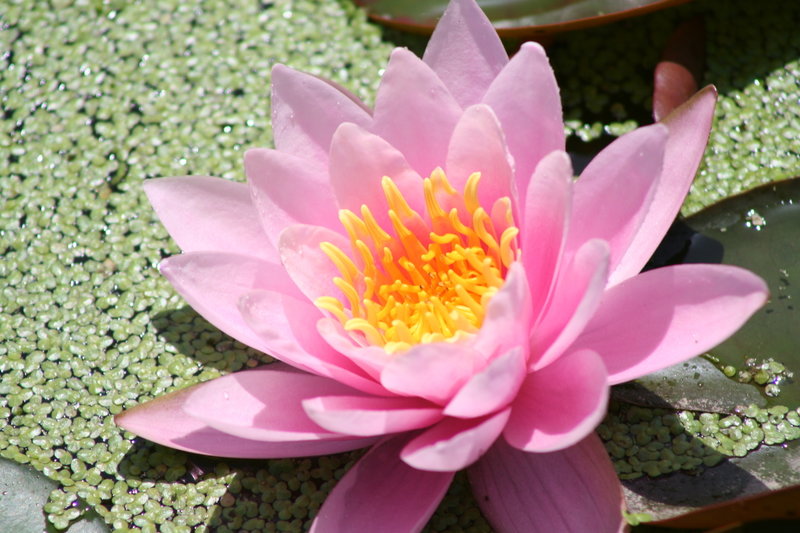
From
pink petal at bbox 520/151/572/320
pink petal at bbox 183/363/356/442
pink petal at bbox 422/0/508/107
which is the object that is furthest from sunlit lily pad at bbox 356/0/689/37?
pink petal at bbox 183/363/356/442

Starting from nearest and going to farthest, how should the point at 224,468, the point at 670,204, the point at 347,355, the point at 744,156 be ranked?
the point at 347,355 < the point at 670,204 < the point at 224,468 < the point at 744,156

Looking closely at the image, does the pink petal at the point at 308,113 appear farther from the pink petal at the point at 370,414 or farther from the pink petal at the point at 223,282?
the pink petal at the point at 370,414

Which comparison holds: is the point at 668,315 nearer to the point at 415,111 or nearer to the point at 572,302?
the point at 572,302

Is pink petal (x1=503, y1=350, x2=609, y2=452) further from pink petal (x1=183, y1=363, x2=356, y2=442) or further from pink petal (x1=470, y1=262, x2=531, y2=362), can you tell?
pink petal (x1=183, y1=363, x2=356, y2=442)

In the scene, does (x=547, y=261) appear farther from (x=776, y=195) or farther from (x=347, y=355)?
(x=776, y=195)

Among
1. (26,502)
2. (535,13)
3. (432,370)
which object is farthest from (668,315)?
(26,502)

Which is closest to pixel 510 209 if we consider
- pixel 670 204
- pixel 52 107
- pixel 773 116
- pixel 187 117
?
pixel 670 204

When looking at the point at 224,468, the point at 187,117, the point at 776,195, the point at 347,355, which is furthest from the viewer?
the point at 187,117
